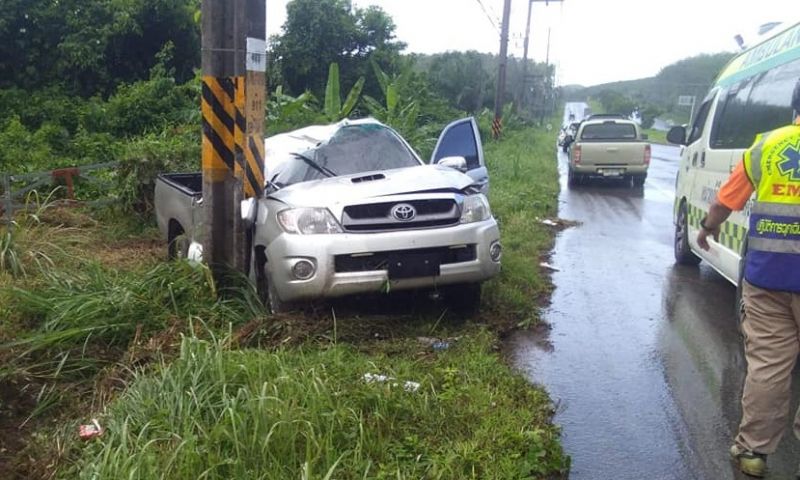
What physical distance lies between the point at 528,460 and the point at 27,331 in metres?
3.57

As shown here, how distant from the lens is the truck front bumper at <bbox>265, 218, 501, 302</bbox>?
5.24 meters

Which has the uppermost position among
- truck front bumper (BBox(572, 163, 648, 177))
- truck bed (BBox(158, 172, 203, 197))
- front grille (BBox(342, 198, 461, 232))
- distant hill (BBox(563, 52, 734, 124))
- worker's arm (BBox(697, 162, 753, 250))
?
distant hill (BBox(563, 52, 734, 124))

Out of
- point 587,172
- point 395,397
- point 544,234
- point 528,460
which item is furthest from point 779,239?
point 587,172

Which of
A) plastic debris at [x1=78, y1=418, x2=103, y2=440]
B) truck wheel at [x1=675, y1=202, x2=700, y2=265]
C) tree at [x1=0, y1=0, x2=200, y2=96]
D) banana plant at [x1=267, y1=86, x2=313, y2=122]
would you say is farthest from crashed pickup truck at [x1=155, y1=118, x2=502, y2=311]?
tree at [x1=0, y1=0, x2=200, y2=96]

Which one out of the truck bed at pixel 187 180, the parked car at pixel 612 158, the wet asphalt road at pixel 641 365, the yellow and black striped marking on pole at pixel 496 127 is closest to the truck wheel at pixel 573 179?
the parked car at pixel 612 158

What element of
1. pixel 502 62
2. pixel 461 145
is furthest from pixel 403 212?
pixel 502 62

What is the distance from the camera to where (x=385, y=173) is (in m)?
6.26

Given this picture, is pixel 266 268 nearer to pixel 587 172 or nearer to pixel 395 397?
pixel 395 397

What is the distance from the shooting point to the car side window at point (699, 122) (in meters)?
8.13

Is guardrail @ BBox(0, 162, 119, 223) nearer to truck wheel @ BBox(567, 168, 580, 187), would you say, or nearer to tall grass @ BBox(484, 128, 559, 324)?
tall grass @ BBox(484, 128, 559, 324)

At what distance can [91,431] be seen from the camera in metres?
3.65

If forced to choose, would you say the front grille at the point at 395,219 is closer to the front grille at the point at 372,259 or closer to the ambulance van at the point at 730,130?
the front grille at the point at 372,259

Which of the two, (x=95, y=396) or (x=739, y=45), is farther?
(x=739, y=45)

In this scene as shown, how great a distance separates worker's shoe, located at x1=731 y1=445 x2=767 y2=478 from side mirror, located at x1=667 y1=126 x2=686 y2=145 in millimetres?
5793
